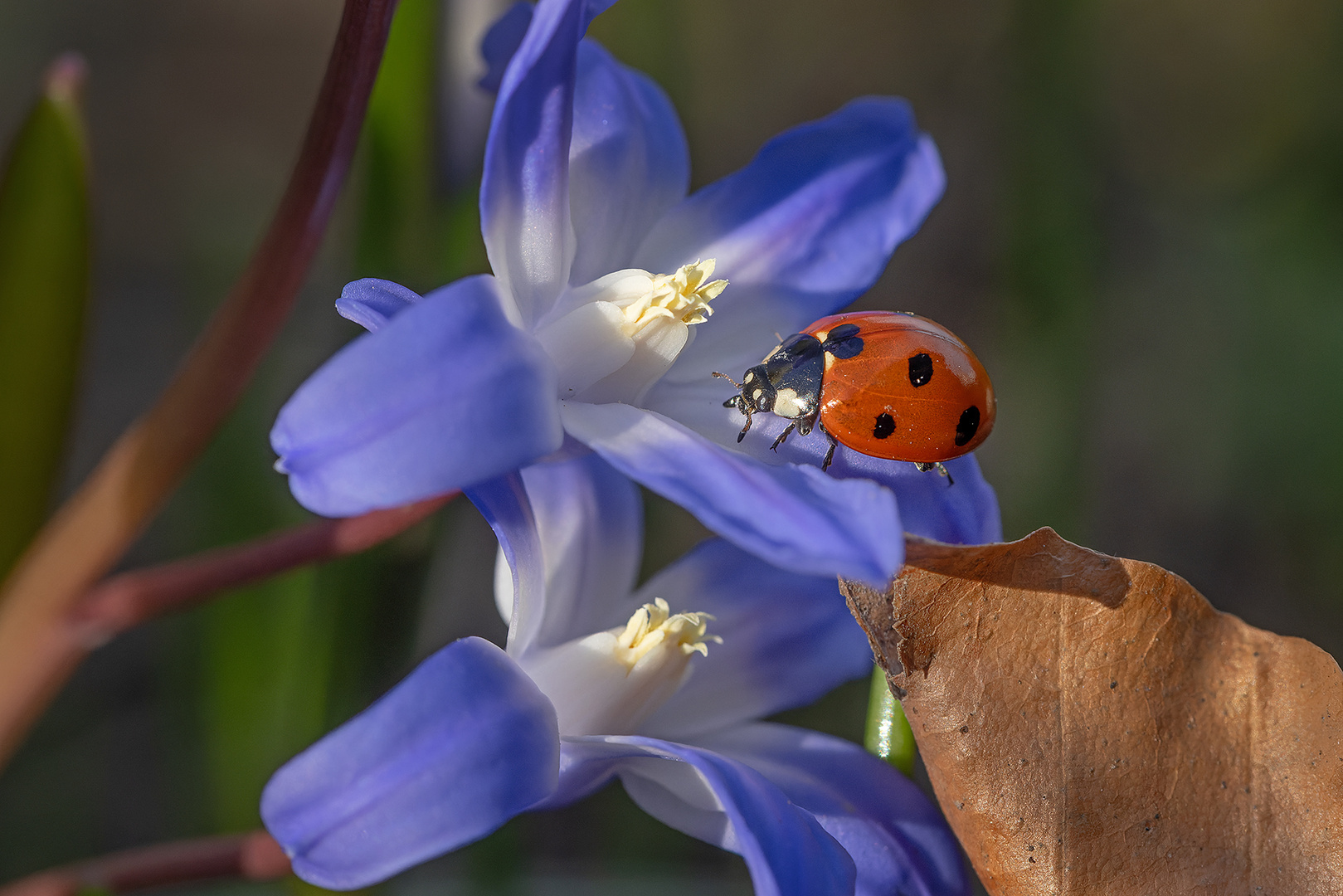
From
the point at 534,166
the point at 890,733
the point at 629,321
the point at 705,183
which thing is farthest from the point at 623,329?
the point at 705,183

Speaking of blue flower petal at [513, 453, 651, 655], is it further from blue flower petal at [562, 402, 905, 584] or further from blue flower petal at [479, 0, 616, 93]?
blue flower petal at [479, 0, 616, 93]

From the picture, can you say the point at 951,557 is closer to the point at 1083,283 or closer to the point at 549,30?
the point at 549,30

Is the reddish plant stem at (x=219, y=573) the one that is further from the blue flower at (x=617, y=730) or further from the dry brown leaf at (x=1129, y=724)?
the dry brown leaf at (x=1129, y=724)

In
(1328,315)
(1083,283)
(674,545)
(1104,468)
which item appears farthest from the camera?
(1104,468)

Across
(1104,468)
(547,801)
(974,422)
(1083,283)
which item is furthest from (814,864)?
(1104,468)

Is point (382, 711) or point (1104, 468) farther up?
point (382, 711)

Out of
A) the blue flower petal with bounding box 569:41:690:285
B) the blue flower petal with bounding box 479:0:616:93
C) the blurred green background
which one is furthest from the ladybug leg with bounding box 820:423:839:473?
the blurred green background

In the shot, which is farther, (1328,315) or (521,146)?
(1328,315)
